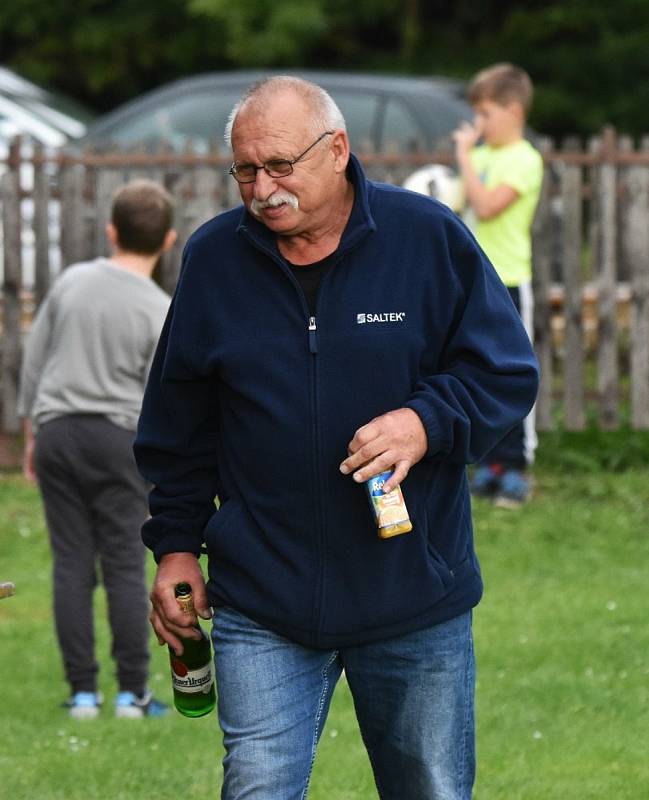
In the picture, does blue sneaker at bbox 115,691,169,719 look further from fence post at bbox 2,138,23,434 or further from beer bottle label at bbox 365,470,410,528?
fence post at bbox 2,138,23,434

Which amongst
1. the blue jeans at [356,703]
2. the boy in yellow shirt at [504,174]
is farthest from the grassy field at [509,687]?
the blue jeans at [356,703]

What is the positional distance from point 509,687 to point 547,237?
429cm

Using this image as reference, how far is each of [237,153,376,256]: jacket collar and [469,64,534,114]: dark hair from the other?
5.22m

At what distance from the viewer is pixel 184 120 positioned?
12.9 meters

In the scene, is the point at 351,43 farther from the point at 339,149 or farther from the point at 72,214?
the point at 339,149

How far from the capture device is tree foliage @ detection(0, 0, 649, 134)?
67.9 feet

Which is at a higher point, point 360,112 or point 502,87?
point 360,112

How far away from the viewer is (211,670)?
13.3ft

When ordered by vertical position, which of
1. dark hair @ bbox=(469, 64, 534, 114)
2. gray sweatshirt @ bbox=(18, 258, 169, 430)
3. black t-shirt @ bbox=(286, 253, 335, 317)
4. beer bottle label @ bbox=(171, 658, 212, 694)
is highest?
dark hair @ bbox=(469, 64, 534, 114)

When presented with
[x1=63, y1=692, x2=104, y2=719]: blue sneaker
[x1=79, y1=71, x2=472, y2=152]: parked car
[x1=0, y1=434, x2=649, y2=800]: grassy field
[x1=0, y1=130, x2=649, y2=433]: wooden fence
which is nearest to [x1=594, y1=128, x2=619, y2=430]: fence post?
[x1=0, y1=130, x2=649, y2=433]: wooden fence

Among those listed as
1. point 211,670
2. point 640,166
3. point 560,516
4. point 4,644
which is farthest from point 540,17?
point 211,670

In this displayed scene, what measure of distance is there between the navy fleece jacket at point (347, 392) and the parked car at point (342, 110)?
8.32m

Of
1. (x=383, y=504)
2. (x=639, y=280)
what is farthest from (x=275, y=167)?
(x=639, y=280)

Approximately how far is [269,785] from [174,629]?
47 centimetres
